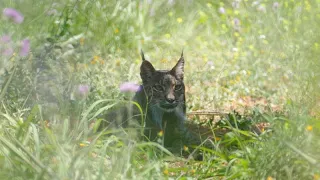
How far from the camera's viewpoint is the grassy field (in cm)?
369

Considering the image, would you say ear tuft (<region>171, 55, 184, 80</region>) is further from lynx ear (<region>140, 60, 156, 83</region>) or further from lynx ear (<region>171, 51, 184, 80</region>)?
lynx ear (<region>140, 60, 156, 83</region>)

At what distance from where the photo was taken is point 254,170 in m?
3.77

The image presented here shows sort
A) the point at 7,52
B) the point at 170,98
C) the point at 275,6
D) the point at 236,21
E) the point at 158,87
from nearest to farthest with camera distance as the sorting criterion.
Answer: the point at 170,98 < the point at 158,87 < the point at 7,52 < the point at 236,21 < the point at 275,6

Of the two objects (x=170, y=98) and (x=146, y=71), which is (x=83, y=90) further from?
(x=170, y=98)

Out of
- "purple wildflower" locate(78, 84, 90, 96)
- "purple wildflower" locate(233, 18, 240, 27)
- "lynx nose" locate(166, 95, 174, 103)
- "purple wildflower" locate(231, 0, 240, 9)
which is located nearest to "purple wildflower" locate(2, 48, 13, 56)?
"purple wildflower" locate(78, 84, 90, 96)

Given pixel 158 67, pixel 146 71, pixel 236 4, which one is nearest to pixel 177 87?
pixel 146 71

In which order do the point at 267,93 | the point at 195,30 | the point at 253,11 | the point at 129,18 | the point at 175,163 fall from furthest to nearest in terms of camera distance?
1. the point at 253,11
2. the point at 195,30
3. the point at 129,18
4. the point at 267,93
5. the point at 175,163

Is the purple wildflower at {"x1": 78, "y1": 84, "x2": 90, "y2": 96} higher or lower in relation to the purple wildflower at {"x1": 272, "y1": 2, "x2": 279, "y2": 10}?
lower

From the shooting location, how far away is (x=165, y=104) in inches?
204

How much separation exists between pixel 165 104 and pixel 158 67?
2.23 meters

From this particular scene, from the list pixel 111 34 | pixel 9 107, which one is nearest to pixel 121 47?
pixel 111 34

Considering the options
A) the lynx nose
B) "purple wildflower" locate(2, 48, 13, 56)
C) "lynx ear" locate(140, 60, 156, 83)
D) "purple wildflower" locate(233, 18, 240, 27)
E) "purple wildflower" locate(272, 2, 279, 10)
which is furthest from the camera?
"purple wildflower" locate(272, 2, 279, 10)

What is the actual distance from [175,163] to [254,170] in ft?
3.38

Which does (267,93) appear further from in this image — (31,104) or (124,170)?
(124,170)
